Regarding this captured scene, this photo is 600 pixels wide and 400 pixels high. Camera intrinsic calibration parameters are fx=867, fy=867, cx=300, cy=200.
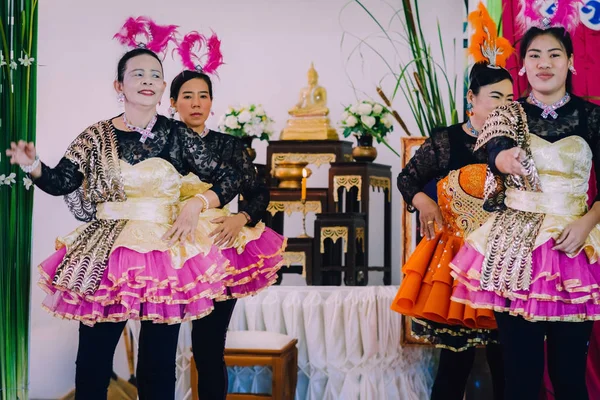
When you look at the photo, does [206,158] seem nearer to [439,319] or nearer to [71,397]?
[439,319]

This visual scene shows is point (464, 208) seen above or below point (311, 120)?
below

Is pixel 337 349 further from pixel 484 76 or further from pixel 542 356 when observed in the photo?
pixel 542 356

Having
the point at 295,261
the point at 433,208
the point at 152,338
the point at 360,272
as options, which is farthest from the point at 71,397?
the point at 433,208

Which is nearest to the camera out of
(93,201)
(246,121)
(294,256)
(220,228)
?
(93,201)

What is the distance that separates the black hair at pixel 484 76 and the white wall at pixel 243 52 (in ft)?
9.39

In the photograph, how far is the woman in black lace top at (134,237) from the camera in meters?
2.41

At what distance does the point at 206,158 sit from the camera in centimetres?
264

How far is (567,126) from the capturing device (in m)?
2.36

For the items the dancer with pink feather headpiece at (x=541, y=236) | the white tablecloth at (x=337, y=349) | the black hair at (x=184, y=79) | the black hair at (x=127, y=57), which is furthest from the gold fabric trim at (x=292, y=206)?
the dancer with pink feather headpiece at (x=541, y=236)

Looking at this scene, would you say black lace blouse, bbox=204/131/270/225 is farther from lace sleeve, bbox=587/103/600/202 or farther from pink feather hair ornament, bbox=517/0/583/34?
lace sleeve, bbox=587/103/600/202

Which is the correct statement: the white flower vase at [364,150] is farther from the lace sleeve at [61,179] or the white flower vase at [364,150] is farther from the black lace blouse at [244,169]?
the lace sleeve at [61,179]

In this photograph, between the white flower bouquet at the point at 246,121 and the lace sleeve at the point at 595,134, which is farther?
the white flower bouquet at the point at 246,121

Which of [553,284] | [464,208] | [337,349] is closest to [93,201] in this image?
[464,208]

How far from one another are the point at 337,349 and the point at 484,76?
162 cm
